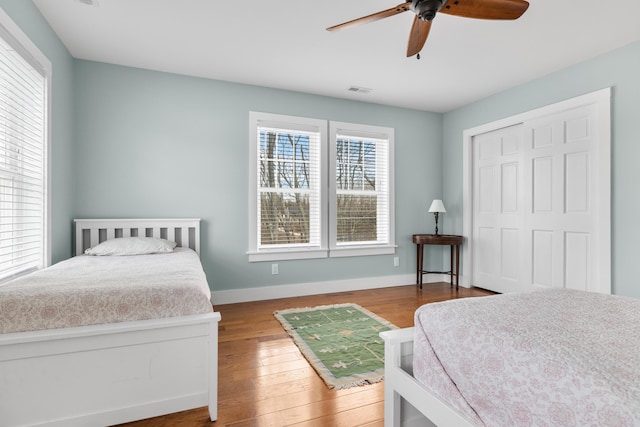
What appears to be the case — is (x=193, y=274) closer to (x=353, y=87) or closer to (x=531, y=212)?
(x=353, y=87)

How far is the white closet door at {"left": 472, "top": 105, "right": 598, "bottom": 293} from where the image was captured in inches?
126

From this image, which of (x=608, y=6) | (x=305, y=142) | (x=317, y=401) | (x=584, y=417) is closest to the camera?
(x=584, y=417)

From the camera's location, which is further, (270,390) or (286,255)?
(286,255)

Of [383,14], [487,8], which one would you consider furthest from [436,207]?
[383,14]

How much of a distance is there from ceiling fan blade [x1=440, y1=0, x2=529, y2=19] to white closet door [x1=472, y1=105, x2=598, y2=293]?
200 centimetres

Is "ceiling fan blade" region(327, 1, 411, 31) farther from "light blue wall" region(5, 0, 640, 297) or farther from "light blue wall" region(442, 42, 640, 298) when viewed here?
"light blue wall" region(442, 42, 640, 298)

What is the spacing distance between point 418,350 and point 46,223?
285cm

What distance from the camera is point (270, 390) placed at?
1926mm

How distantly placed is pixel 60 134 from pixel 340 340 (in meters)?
2.96

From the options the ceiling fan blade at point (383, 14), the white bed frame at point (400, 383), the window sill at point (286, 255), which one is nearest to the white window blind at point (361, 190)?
the window sill at point (286, 255)

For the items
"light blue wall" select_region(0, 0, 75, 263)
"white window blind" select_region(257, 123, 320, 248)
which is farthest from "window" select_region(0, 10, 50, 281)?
"white window blind" select_region(257, 123, 320, 248)

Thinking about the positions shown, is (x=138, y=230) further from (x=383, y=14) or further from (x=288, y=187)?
(x=383, y=14)

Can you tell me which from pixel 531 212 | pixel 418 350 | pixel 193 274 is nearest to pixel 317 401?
pixel 418 350

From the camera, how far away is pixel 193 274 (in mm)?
1919
